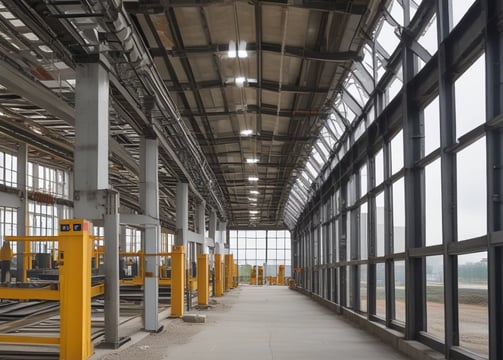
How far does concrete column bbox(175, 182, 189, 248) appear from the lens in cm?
2159

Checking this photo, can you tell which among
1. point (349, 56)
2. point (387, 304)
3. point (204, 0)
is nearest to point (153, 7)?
point (204, 0)

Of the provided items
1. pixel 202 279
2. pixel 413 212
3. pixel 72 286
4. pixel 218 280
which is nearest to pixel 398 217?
pixel 413 212

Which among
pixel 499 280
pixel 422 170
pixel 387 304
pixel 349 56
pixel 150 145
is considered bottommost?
pixel 387 304

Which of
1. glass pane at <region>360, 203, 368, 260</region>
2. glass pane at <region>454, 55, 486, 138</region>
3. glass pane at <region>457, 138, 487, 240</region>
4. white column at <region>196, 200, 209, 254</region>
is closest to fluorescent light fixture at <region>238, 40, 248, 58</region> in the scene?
glass pane at <region>454, 55, 486, 138</region>

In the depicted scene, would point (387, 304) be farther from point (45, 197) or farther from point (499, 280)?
point (45, 197)

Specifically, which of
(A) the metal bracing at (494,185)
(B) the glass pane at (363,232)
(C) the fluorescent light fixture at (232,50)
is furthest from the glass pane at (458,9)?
(B) the glass pane at (363,232)

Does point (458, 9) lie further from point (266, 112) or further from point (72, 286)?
point (266, 112)

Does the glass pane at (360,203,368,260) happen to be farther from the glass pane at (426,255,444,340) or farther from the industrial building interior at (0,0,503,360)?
the glass pane at (426,255,444,340)

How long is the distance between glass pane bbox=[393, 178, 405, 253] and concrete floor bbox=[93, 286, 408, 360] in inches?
92.4

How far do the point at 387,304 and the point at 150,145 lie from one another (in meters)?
7.33

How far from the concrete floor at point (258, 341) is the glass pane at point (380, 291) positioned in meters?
0.91

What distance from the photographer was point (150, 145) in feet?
56.3

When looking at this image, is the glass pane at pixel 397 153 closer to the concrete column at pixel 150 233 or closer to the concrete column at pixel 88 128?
the concrete column at pixel 150 233

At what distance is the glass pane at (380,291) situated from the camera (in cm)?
1780
